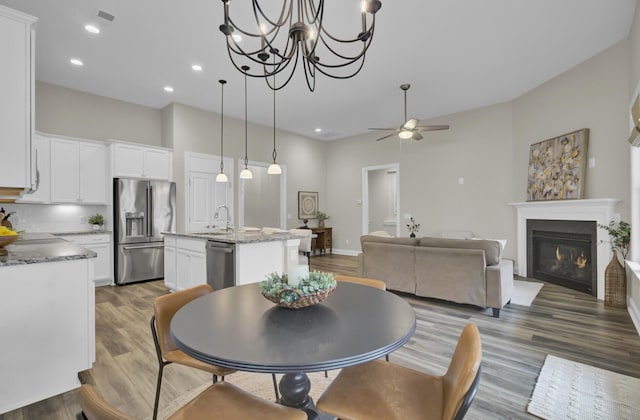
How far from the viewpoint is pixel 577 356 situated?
2459 mm

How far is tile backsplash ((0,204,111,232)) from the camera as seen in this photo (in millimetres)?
4570

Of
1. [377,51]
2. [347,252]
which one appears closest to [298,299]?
[377,51]

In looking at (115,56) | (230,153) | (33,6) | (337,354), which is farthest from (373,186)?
(337,354)

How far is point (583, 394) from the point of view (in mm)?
1972

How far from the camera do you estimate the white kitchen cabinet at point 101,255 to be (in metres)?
4.74

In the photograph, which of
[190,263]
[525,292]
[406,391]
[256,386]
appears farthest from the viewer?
[525,292]

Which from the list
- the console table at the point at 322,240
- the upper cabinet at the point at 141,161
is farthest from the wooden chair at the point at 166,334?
the console table at the point at 322,240

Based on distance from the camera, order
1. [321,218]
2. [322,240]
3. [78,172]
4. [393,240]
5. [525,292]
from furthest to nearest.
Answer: [321,218] < [322,240] < [78,172] < [525,292] < [393,240]

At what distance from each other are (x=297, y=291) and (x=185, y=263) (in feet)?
10.7

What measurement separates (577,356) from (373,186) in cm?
661

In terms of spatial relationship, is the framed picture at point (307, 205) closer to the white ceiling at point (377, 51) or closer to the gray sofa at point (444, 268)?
the white ceiling at point (377, 51)

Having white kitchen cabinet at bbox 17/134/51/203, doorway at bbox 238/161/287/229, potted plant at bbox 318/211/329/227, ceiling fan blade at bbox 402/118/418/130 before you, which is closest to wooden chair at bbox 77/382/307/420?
ceiling fan blade at bbox 402/118/418/130

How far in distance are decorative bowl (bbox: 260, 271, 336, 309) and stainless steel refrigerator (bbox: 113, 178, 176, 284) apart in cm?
456

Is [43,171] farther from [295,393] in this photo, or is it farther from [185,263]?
[295,393]
